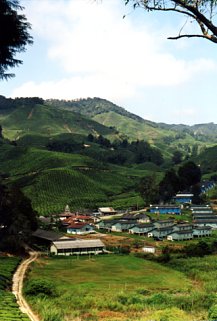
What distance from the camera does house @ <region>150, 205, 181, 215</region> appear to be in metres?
99.1

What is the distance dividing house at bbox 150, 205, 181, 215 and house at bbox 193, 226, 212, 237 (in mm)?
19126

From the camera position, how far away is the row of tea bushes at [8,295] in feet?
80.5

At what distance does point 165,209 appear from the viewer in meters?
100

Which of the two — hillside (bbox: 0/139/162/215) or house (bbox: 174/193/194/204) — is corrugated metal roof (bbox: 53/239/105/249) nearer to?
hillside (bbox: 0/139/162/215)

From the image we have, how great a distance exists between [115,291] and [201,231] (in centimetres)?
4593

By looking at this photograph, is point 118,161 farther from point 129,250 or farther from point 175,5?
point 175,5

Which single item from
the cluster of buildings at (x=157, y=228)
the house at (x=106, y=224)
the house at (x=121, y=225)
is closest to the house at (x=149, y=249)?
the cluster of buildings at (x=157, y=228)

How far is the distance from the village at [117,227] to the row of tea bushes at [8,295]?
1212cm

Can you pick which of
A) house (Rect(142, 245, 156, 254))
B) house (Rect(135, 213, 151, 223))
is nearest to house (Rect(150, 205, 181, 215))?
house (Rect(135, 213, 151, 223))

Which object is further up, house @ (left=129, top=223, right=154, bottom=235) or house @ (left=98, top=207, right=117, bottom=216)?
house @ (left=98, top=207, right=117, bottom=216)

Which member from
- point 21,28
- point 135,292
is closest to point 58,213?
point 135,292

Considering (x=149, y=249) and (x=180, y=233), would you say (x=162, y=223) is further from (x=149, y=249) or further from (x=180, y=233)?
(x=149, y=249)

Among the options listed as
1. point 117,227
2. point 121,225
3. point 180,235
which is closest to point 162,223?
point 180,235

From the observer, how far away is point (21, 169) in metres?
149
